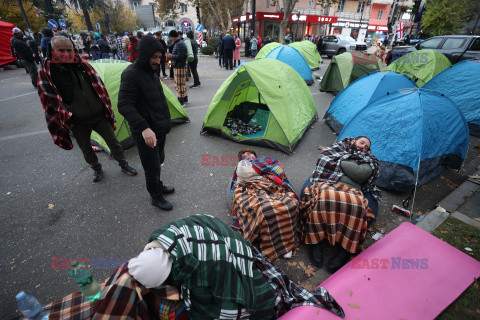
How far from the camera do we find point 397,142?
11.3 ft

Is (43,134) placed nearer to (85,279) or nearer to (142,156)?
(142,156)

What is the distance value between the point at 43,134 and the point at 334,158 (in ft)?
20.5

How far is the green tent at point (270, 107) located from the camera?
14.4ft

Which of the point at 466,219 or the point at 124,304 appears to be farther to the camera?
the point at 466,219

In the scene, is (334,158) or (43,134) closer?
(334,158)

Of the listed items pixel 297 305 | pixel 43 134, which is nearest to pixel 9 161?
pixel 43 134

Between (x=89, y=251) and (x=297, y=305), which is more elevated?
(x=297, y=305)

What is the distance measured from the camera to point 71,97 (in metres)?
2.88

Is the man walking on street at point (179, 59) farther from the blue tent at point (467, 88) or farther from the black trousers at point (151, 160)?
the blue tent at point (467, 88)

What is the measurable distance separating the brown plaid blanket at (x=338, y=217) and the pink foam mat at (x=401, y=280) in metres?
0.22

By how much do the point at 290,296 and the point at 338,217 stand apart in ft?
3.12

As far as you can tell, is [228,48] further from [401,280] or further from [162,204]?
[401,280]

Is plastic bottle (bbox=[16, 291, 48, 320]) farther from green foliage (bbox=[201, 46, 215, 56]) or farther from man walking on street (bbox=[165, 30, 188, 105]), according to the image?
green foliage (bbox=[201, 46, 215, 56])

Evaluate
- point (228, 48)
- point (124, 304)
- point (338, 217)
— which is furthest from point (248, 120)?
point (228, 48)
